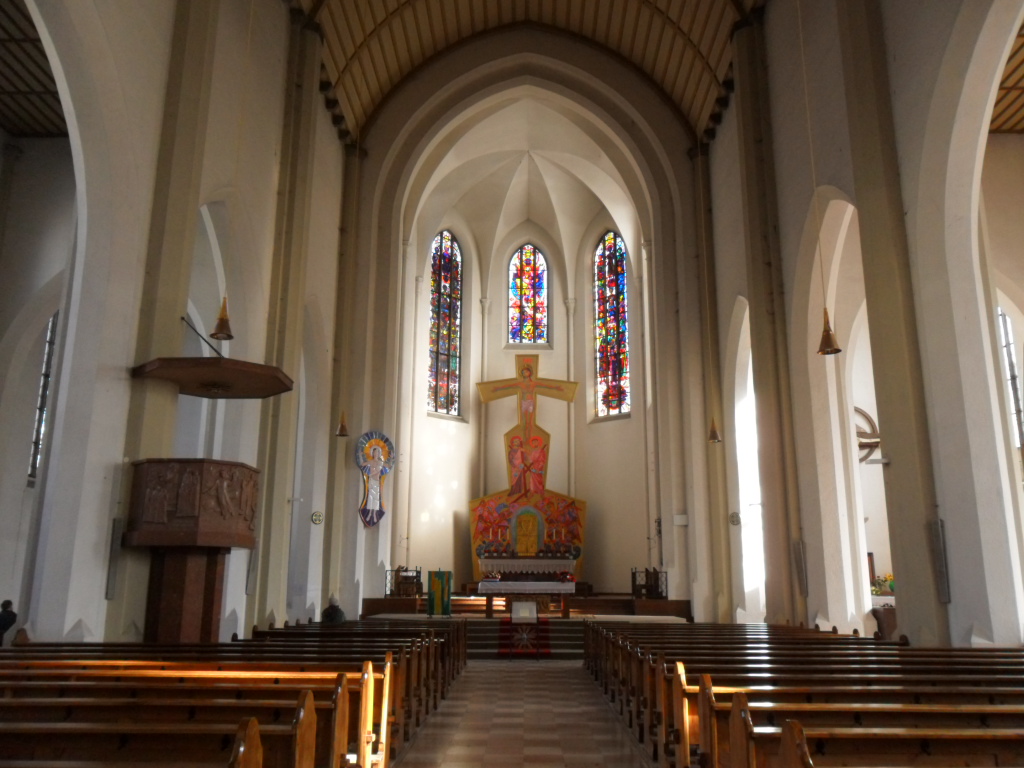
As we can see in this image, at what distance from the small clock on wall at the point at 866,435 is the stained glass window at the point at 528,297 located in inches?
316

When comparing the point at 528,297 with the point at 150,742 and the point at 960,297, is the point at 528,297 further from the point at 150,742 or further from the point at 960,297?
the point at 150,742

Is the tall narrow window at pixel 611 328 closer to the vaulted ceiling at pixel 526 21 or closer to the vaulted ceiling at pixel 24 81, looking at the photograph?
the vaulted ceiling at pixel 526 21

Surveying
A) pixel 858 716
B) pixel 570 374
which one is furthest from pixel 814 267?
pixel 570 374

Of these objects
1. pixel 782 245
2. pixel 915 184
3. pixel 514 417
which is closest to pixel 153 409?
pixel 915 184

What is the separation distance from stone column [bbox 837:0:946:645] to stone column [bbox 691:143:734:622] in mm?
5661

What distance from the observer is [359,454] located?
14195 millimetres

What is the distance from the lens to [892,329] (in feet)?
24.6

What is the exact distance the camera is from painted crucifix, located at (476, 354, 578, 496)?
64.7 ft

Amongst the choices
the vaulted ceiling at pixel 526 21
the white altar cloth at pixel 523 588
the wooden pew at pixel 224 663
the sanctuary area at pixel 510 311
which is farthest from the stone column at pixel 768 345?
the wooden pew at pixel 224 663

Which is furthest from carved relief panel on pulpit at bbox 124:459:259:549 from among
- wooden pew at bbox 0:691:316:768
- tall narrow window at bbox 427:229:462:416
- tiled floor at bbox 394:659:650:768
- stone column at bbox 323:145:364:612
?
tall narrow window at bbox 427:229:462:416

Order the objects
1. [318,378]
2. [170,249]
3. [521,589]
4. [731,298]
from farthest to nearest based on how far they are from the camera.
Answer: [521,589], [318,378], [731,298], [170,249]

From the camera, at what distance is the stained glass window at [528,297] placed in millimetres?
22094

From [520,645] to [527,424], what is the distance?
9.00 m

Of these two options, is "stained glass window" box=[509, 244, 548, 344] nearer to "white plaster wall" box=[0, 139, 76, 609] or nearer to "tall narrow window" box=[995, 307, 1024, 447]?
"tall narrow window" box=[995, 307, 1024, 447]
